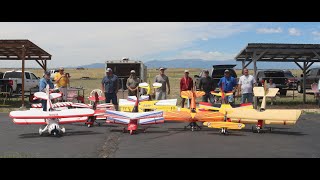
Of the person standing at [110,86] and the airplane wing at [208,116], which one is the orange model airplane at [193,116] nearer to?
the airplane wing at [208,116]

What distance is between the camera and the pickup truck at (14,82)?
23789 millimetres

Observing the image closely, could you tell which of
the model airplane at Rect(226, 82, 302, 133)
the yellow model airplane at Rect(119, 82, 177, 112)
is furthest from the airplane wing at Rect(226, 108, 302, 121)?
the yellow model airplane at Rect(119, 82, 177, 112)

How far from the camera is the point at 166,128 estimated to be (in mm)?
13180

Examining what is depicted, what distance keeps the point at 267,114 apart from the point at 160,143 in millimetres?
3649

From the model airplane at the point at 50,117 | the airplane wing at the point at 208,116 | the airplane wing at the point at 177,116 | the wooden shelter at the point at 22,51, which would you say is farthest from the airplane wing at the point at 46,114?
the wooden shelter at the point at 22,51

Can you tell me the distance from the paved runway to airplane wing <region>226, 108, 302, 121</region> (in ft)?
1.62

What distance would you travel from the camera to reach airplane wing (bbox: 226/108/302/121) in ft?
37.5

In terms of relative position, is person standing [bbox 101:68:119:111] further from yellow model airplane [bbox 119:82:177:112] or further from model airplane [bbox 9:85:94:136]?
model airplane [bbox 9:85:94:136]

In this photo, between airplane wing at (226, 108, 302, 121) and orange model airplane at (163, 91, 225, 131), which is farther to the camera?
orange model airplane at (163, 91, 225, 131)

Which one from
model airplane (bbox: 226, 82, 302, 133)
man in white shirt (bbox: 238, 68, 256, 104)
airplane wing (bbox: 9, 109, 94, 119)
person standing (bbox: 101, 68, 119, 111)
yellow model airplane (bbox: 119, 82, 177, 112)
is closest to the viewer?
airplane wing (bbox: 9, 109, 94, 119)

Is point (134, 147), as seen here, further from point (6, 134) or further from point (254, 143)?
→ point (6, 134)

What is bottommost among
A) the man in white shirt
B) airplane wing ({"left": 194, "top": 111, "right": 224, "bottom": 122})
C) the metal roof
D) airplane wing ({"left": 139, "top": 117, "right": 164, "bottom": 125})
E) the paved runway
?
the paved runway

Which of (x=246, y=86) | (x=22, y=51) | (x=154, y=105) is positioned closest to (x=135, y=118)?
(x=154, y=105)

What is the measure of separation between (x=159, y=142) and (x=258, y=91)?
4.68 m
